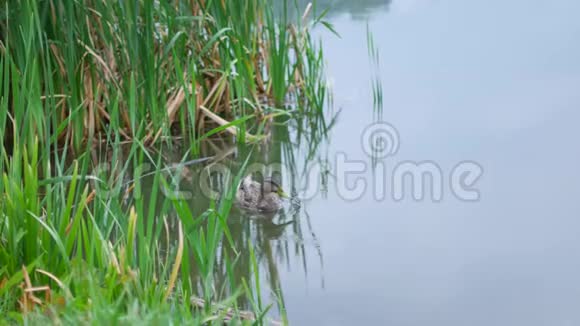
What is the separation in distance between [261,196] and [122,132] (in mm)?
776

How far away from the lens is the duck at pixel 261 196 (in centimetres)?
315

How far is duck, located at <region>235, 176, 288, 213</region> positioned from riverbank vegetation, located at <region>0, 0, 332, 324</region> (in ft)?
0.24

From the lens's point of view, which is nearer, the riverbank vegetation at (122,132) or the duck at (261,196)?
the riverbank vegetation at (122,132)

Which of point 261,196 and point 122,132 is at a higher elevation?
point 122,132

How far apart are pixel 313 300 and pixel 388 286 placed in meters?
0.23

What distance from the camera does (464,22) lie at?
206 inches

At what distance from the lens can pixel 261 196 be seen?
125 inches

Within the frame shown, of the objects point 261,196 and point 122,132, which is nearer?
point 261,196

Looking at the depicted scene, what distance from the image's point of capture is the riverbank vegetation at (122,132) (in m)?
1.89

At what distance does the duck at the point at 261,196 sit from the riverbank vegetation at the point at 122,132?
74mm

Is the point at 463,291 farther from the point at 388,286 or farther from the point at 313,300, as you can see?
the point at 313,300

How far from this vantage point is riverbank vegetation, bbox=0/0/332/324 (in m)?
1.89

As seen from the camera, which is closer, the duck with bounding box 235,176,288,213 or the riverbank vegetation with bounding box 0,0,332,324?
the riverbank vegetation with bounding box 0,0,332,324

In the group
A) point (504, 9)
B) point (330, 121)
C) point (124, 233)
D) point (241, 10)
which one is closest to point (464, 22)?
point (504, 9)
